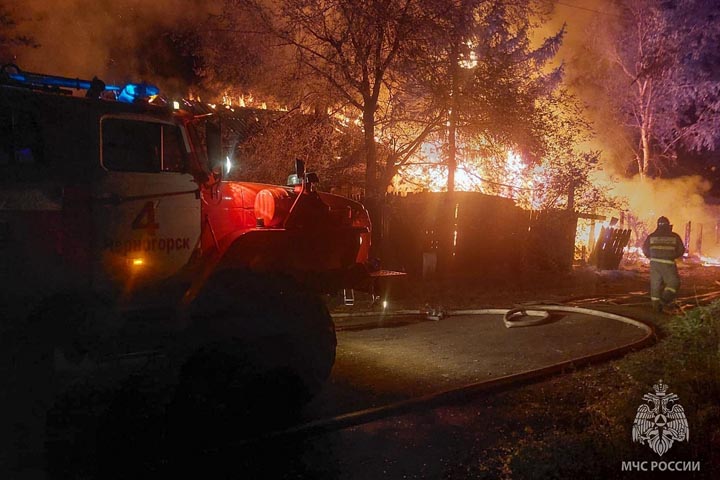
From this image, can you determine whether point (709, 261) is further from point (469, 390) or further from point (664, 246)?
point (469, 390)

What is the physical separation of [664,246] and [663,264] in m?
0.34

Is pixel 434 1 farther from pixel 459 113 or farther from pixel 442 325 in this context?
pixel 442 325

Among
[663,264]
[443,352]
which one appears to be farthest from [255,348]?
[663,264]

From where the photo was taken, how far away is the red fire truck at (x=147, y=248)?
14.9 feet

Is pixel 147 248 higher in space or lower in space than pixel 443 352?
higher

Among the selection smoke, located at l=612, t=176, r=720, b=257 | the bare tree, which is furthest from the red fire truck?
the bare tree

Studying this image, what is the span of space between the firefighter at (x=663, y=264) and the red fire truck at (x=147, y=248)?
→ 249 inches

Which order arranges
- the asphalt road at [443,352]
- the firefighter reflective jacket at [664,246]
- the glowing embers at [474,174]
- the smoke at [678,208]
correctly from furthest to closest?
the smoke at [678,208] → the glowing embers at [474,174] → the firefighter reflective jacket at [664,246] → the asphalt road at [443,352]

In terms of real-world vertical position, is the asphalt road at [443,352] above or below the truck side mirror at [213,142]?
below

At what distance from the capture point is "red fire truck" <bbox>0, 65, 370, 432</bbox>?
4535mm

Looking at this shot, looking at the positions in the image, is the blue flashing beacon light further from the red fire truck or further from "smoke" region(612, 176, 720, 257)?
"smoke" region(612, 176, 720, 257)

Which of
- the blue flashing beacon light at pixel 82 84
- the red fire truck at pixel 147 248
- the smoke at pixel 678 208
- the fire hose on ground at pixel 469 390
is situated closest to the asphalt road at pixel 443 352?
the fire hose on ground at pixel 469 390

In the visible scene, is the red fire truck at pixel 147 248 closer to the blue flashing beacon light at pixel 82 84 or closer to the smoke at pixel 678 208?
the blue flashing beacon light at pixel 82 84

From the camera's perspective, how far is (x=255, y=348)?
18.1 ft
